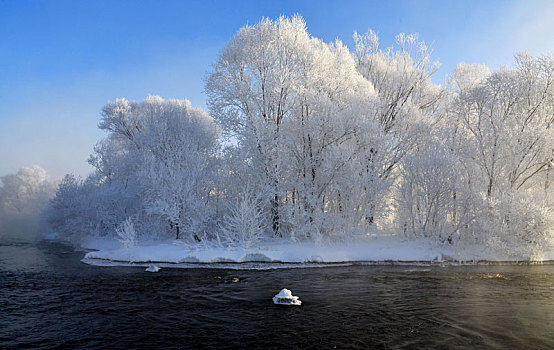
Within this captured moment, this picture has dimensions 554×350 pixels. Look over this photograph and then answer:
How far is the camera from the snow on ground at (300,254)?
76.3ft

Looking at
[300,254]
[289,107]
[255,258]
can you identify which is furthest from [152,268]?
[289,107]

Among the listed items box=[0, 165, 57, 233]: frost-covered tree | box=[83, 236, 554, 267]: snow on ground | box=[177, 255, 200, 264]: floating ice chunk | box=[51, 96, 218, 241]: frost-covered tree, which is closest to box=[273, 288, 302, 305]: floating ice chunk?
box=[83, 236, 554, 267]: snow on ground

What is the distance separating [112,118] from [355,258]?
32.7 metres

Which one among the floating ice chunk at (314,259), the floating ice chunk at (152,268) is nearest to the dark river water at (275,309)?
the floating ice chunk at (152,268)

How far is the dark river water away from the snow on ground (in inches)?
96.3

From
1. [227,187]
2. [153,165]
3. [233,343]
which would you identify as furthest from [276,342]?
[153,165]

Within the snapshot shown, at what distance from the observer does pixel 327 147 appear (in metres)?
27.9

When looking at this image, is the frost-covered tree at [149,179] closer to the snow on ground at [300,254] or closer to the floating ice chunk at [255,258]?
the snow on ground at [300,254]

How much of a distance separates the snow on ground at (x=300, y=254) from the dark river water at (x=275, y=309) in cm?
245

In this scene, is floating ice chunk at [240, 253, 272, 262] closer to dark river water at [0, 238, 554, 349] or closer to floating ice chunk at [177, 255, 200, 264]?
dark river water at [0, 238, 554, 349]

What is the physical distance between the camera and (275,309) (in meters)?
13.5

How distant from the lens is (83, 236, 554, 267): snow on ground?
76.3 ft

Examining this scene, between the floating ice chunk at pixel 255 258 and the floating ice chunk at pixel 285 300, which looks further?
the floating ice chunk at pixel 255 258

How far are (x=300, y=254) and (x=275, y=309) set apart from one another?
1014 cm
